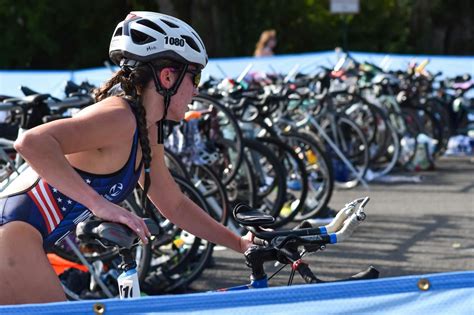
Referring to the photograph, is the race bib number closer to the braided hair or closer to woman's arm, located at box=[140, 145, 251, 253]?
the braided hair

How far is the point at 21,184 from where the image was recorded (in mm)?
3549

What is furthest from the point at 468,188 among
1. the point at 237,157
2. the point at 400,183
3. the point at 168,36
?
the point at 168,36

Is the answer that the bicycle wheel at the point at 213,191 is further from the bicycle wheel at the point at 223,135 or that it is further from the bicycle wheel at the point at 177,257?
the bicycle wheel at the point at 177,257

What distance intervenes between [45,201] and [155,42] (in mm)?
595

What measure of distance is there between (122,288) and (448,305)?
1043mm

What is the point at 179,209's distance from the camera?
13.1ft

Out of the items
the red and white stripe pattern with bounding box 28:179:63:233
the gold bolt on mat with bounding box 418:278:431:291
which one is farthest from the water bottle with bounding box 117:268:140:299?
the gold bolt on mat with bounding box 418:278:431:291

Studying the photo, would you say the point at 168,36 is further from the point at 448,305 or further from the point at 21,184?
the point at 448,305

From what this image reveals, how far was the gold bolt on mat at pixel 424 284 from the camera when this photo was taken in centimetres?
276

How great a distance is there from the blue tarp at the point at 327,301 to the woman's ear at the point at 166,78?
3.55 ft

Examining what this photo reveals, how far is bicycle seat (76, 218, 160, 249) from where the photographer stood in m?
3.20

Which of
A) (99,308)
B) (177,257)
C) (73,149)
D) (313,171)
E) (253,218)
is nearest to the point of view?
(99,308)

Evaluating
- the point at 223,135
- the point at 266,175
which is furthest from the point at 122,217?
the point at 266,175

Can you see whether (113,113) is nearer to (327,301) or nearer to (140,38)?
(140,38)
